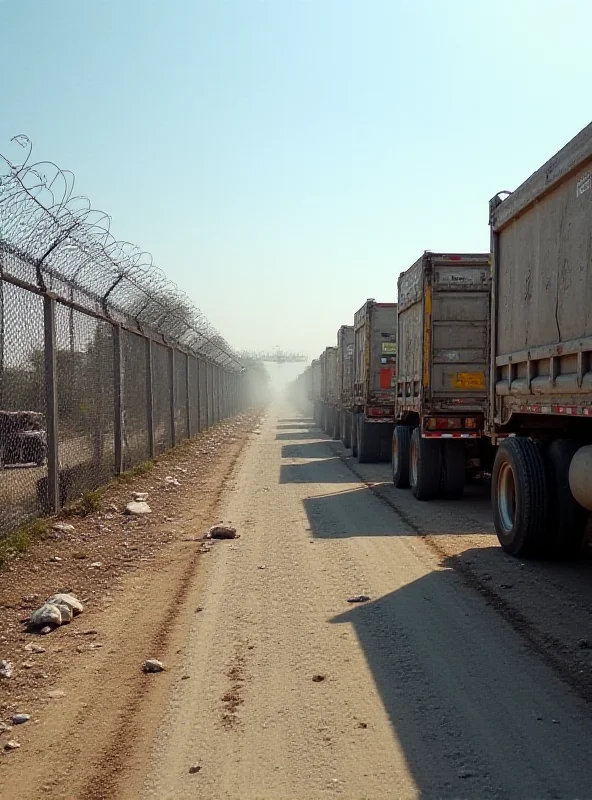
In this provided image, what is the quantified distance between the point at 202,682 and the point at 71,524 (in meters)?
4.78

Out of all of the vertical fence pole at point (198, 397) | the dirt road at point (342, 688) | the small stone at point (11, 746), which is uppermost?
the vertical fence pole at point (198, 397)

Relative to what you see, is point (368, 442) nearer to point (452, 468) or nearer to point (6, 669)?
point (452, 468)

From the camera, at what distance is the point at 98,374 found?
35.7 ft

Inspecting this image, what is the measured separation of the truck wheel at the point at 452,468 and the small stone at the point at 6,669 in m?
7.54

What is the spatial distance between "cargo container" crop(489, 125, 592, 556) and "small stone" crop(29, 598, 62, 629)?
3871 mm

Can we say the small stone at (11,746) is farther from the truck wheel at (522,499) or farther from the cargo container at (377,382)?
the cargo container at (377,382)

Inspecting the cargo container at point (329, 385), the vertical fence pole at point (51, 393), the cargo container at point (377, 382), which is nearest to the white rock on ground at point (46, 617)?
the vertical fence pole at point (51, 393)

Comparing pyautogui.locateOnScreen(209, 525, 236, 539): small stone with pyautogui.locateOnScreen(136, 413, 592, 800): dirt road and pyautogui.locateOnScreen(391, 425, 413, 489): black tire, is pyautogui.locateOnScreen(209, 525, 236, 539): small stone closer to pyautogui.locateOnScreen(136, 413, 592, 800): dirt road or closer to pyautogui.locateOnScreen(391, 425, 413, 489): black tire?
pyautogui.locateOnScreen(136, 413, 592, 800): dirt road

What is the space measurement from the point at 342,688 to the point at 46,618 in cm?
220

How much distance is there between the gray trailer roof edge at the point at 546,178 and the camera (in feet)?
19.3

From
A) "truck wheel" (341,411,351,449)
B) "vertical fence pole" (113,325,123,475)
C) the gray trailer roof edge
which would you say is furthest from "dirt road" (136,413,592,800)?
"truck wheel" (341,411,351,449)

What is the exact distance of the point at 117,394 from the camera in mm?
11984

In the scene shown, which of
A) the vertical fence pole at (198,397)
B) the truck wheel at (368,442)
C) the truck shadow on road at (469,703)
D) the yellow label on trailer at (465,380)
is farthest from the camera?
the vertical fence pole at (198,397)

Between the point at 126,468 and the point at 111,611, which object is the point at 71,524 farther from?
the point at 126,468
